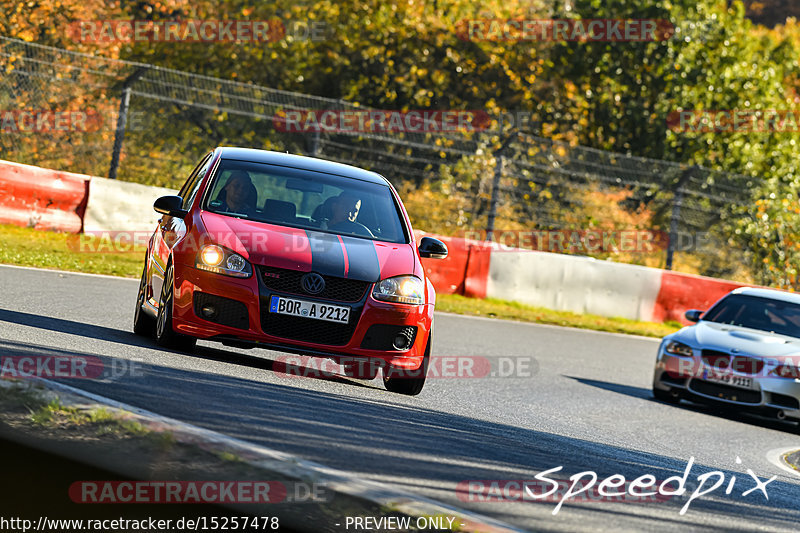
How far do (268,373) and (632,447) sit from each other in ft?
8.87

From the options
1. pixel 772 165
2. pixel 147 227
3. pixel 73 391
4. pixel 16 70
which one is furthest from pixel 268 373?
pixel 772 165

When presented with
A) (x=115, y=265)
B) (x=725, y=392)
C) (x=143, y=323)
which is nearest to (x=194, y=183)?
(x=143, y=323)

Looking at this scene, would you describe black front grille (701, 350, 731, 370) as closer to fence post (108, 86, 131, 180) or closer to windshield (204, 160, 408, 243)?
windshield (204, 160, 408, 243)

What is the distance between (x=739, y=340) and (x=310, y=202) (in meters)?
5.41

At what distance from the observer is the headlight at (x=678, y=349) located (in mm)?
12797

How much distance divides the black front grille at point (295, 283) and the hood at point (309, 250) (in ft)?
0.12

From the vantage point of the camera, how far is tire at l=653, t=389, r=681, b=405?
42.4ft

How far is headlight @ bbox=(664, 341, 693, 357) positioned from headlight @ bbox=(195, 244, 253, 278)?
6082mm

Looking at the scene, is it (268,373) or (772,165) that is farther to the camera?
(772,165)

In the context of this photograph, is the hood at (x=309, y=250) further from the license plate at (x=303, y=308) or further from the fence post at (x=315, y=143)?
the fence post at (x=315, y=143)

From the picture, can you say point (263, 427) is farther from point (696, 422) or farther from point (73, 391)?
point (696, 422)

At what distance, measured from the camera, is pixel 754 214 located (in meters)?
25.4

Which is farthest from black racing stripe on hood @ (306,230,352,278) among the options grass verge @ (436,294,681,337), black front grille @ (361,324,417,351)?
grass verge @ (436,294,681,337)

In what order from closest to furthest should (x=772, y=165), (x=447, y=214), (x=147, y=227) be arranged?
(x=147, y=227) → (x=447, y=214) → (x=772, y=165)
